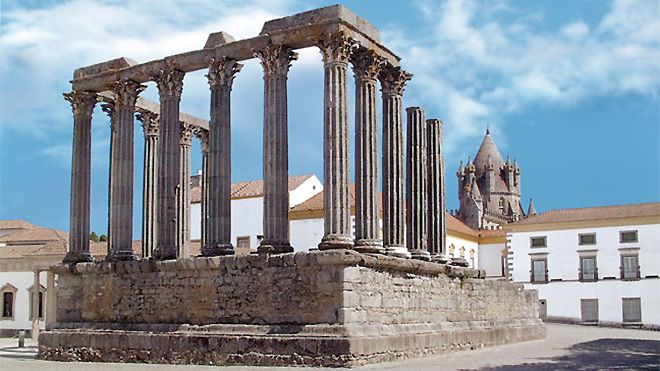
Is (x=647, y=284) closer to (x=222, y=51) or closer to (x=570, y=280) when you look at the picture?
(x=570, y=280)

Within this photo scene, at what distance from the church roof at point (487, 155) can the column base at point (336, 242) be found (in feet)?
271

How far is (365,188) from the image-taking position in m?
21.6

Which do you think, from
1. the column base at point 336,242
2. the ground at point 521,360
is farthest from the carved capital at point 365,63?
the ground at point 521,360

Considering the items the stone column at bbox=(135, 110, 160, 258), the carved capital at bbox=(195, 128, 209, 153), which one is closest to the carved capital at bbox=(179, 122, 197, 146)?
the carved capital at bbox=(195, 128, 209, 153)

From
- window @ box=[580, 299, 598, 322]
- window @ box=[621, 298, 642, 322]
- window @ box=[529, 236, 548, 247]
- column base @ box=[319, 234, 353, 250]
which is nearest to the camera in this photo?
column base @ box=[319, 234, 353, 250]

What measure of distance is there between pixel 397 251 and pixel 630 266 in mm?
32953

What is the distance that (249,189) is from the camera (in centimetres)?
4888

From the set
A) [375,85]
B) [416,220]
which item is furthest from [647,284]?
[375,85]

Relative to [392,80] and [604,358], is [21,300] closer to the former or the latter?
[392,80]

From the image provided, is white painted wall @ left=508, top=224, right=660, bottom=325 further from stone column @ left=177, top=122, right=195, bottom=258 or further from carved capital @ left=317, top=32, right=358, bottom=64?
carved capital @ left=317, top=32, right=358, bottom=64

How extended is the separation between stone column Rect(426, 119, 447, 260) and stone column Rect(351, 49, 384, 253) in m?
4.79

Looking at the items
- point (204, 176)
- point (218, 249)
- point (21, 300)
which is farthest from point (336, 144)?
point (21, 300)

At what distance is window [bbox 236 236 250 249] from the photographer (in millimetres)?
47625

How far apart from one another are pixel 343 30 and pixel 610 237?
35.9 metres
